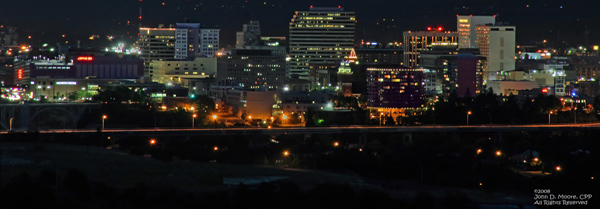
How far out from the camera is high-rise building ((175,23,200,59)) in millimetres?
95812

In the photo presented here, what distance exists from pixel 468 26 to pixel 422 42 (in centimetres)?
331

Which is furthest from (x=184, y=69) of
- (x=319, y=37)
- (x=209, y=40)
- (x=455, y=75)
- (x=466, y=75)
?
(x=466, y=75)

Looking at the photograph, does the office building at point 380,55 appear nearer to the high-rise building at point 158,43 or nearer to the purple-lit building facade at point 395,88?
A: the high-rise building at point 158,43

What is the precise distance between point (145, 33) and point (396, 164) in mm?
54751

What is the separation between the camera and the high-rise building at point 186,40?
95812 mm

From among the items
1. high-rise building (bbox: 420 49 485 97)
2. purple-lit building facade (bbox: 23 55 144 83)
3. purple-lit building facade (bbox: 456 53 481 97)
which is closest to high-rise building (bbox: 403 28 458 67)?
high-rise building (bbox: 420 49 485 97)

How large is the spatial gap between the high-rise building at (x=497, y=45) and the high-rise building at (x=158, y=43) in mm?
19333

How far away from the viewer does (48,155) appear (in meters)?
41.4

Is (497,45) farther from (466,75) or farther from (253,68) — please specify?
(253,68)

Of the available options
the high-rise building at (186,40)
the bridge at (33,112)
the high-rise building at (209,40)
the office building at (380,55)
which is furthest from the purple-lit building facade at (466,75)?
the high-rise building at (209,40)

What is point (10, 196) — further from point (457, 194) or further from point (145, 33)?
point (145, 33)

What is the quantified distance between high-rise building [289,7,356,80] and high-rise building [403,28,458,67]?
14.2ft

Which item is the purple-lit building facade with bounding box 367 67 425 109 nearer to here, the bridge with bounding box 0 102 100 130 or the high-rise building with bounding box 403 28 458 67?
the bridge with bounding box 0 102 100 130

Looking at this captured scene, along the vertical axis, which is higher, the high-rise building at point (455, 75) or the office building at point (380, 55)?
the office building at point (380, 55)
